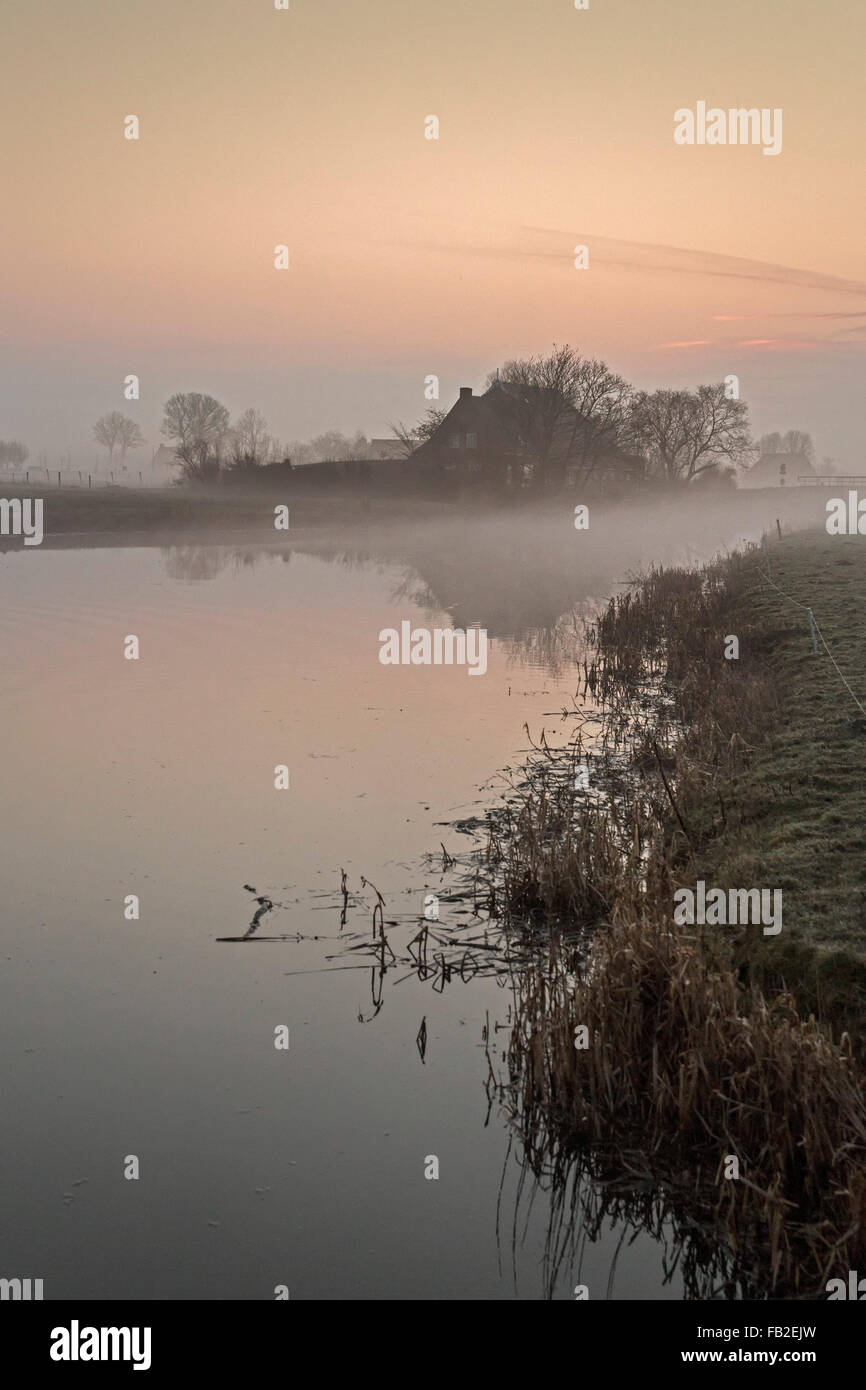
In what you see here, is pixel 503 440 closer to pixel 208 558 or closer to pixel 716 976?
pixel 208 558

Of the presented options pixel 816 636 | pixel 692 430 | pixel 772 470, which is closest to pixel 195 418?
pixel 692 430

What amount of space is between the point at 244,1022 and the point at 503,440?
72.2 m

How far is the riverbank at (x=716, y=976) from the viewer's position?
17.3ft

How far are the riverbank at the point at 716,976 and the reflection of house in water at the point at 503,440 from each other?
63.4 m

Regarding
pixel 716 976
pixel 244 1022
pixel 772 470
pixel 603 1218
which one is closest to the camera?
pixel 603 1218

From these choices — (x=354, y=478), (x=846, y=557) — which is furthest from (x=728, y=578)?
(x=354, y=478)

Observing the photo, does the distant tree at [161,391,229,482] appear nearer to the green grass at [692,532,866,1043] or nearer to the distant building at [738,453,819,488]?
the distant building at [738,453,819,488]

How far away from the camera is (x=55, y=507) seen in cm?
6306

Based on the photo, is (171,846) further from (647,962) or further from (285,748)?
(647,962)

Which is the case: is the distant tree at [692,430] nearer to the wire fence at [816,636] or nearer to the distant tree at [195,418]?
the distant tree at [195,418]

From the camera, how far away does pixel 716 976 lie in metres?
6.42

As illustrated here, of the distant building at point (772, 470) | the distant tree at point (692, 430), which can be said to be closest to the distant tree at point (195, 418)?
the distant tree at point (692, 430)

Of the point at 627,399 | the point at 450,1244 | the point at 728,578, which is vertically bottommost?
the point at 450,1244

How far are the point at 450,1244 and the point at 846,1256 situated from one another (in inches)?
65.4
